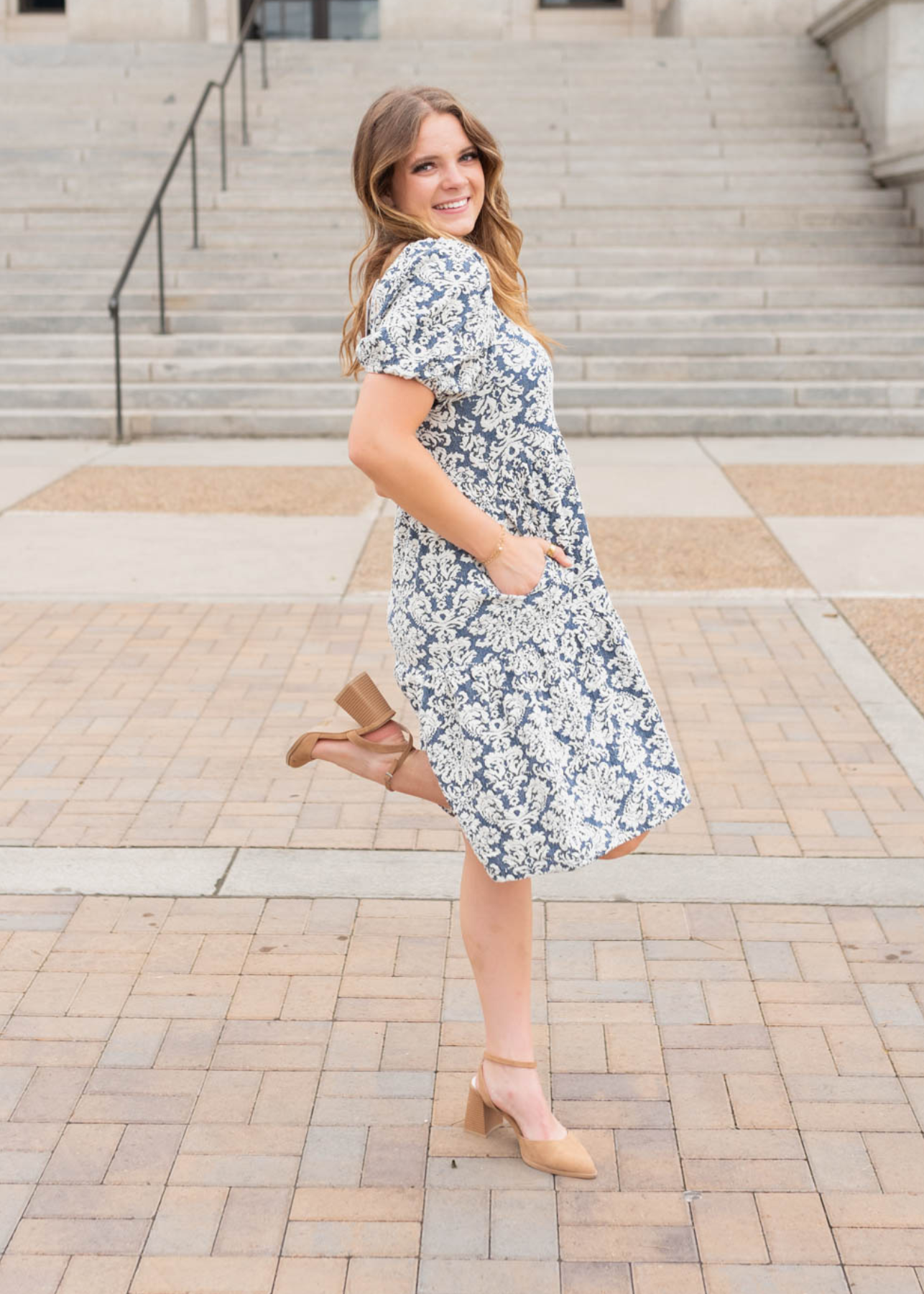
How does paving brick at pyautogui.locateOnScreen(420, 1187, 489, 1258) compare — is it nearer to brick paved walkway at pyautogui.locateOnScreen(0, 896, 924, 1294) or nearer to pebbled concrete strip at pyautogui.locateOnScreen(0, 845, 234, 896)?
brick paved walkway at pyautogui.locateOnScreen(0, 896, 924, 1294)

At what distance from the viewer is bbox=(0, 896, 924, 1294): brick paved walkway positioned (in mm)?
2553

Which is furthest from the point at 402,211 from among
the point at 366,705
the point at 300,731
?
the point at 300,731

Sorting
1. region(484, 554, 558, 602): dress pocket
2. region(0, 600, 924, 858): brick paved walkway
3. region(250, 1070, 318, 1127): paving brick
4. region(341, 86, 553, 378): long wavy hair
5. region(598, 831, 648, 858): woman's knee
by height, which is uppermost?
region(341, 86, 553, 378): long wavy hair

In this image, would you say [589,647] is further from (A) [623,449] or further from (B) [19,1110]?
(A) [623,449]

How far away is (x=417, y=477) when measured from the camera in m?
2.46

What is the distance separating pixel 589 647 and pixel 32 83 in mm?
16951

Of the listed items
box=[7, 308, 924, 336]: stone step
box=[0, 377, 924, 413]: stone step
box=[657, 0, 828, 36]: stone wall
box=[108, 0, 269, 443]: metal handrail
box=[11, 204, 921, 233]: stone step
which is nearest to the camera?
box=[108, 0, 269, 443]: metal handrail

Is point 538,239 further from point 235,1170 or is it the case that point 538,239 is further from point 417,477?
point 235,1170

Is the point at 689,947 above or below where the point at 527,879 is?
below

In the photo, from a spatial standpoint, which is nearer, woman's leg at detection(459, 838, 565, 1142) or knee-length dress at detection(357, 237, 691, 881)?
knee-length dress at detection(357, 237, 691, 881)

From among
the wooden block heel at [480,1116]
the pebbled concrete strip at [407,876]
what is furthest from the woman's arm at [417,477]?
the pebbled concrete strip at [407,876]

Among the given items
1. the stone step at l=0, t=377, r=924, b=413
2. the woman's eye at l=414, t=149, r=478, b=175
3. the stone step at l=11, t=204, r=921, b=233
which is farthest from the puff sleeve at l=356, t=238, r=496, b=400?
the stone step at l=11, t=204, r=921, b=233

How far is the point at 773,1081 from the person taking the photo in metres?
3.08

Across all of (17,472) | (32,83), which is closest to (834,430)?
(17,472)
